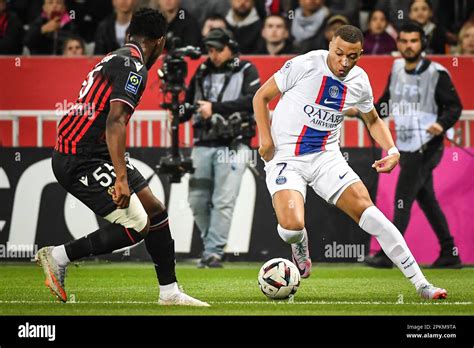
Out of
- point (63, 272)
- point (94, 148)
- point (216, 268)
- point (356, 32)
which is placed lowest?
point (216, 268)

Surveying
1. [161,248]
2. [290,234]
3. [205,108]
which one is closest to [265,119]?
[290,234]

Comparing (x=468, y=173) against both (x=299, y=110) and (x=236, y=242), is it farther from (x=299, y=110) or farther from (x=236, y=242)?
(x=299, y=110)

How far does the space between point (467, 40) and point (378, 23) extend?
1216mm

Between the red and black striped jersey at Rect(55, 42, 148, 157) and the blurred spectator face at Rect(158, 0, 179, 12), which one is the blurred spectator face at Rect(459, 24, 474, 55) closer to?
the blurred spectator face at Rect(158, 0, 179, 12)

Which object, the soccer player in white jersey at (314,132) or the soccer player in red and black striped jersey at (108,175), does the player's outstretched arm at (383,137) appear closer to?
the soccer player in white jersey at (314,132)

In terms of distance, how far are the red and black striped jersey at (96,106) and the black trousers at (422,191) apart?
5.20m

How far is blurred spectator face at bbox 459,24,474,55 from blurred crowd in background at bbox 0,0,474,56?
0.04 ft

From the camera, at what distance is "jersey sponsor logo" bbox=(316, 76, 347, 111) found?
32.2 ft

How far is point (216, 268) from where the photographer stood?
43.2ft

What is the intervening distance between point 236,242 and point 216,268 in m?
0.79

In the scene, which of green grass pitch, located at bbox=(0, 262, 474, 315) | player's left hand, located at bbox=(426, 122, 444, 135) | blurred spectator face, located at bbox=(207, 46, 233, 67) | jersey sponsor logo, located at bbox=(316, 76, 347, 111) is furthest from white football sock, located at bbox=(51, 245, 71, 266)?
player's left hand, located at bbox=(426, 122, 444, 135)

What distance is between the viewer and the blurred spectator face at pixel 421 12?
49.2 feet
